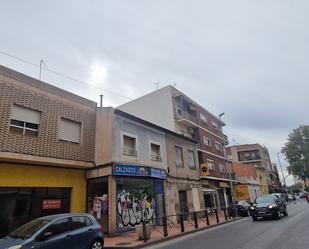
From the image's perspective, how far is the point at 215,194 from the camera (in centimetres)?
2877

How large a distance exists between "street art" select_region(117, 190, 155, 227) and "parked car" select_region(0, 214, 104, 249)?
221 inches

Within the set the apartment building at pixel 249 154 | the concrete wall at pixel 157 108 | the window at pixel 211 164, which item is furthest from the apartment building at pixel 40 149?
the apartment building at pixel 249 154

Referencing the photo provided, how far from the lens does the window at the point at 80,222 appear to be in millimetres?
8469

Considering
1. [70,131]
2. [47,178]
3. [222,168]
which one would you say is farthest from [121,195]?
[222,168]

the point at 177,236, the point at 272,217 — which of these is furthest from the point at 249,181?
the point at 177,236

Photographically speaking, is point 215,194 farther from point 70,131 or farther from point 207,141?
point 70,131

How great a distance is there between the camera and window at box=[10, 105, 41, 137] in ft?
40.6

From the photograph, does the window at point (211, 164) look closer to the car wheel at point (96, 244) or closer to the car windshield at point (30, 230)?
the car wheel at point (96, 244)

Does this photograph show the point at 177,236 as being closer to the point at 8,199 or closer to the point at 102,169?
the point at 102,169

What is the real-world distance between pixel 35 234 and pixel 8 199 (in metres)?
5.96

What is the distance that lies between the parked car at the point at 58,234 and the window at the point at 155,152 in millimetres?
10241

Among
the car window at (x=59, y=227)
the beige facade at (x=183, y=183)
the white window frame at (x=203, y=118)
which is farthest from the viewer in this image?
the white window frame at (x=203, y=118)

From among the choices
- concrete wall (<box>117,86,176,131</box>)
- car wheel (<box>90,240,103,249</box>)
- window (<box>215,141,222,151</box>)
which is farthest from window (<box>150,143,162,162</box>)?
window (<box>215,141,222,151</box>)

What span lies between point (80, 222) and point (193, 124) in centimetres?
2126
